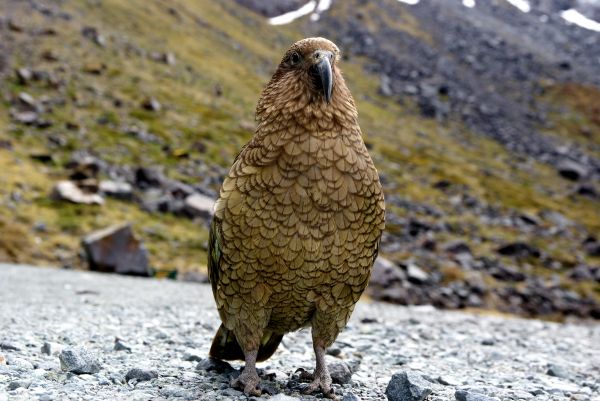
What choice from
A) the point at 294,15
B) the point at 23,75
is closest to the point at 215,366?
the point at 23,75

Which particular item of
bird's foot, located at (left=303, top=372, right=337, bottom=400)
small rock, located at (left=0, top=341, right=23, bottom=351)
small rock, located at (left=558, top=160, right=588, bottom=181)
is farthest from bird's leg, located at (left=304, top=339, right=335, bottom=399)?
small rock, located at (left=558, top=160, right=588, bottom=181)

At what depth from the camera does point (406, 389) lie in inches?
245

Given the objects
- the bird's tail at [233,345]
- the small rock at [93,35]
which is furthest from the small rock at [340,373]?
the small rock at [93,35]

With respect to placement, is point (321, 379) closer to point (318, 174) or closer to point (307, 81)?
point (318, 174)

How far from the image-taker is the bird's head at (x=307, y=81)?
5.89 m

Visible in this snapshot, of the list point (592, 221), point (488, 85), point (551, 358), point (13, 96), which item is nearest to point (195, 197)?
point (13, 96)

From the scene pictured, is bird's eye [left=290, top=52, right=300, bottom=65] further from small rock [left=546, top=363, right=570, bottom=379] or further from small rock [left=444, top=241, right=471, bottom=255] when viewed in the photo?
small rock [left=444, top=241, right=471, bottom=255]

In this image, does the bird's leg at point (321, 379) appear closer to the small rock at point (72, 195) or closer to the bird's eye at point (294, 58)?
the bird's eye at point (294, 58)

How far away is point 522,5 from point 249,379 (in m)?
181

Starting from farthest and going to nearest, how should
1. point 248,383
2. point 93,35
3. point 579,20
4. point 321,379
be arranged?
point 579,20 < point 93,35 < point 321,379 < point 248,383

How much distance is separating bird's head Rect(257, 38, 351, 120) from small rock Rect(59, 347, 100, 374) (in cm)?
337

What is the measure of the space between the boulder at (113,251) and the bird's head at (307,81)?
62.2 feet

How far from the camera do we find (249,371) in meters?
6.41

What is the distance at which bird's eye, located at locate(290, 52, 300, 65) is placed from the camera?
6199 mm
